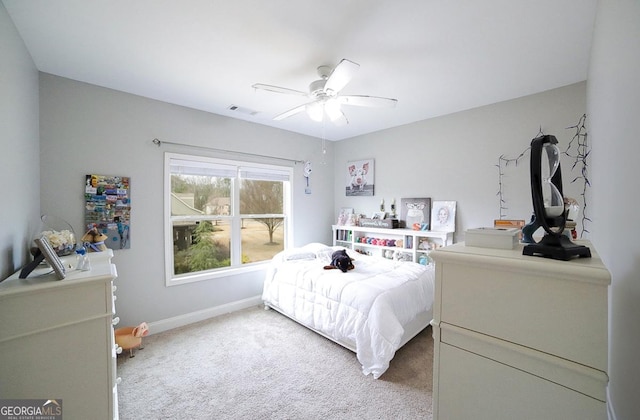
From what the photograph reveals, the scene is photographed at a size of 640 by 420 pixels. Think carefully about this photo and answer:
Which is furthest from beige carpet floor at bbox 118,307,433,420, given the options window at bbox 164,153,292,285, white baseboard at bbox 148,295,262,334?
window at bbox 164,153,292,285

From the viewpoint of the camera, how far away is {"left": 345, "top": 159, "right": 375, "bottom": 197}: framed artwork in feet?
13.5

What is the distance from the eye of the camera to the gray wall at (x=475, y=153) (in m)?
2.53

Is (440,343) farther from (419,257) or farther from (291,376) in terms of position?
(419,257)

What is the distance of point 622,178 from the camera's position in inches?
43.3

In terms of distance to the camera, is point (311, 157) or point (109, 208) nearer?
point (109, 208)

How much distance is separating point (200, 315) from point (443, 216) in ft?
10.9

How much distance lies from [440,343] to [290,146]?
11.5 ft

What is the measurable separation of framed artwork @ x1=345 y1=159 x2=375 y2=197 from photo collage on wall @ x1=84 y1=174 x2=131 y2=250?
10.1ft

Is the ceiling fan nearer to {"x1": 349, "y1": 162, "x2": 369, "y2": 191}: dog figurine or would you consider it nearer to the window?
the window

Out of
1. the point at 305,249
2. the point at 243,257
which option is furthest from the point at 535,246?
the point at 243,257

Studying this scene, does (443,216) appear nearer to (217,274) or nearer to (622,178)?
(622,178)

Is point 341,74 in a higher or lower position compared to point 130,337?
higher

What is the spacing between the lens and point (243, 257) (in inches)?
142

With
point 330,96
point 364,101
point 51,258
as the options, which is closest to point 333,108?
point 330,96
